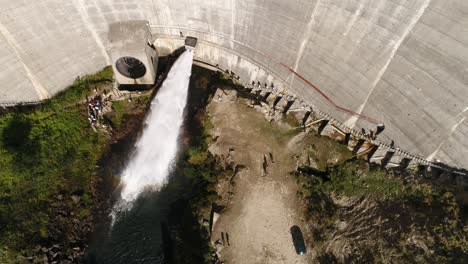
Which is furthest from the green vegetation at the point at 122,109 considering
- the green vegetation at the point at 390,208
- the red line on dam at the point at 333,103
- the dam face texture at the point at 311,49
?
the green vegetation at the point at 390,208

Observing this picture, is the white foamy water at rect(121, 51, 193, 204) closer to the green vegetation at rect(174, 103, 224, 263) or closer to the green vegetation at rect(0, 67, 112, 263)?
the green vegetation at rect(174, 103, 224, 263)

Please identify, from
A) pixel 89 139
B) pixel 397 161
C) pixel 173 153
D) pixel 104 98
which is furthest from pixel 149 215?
pixel 397 161

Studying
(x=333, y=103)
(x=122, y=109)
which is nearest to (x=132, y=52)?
(x=122, y=109)

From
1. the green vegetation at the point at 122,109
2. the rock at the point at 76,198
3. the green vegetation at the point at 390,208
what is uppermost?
the green vegetation at the point at 390,208

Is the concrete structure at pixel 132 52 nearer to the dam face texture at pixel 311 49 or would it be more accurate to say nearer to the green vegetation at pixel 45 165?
the dam face texture at pixel 311 49

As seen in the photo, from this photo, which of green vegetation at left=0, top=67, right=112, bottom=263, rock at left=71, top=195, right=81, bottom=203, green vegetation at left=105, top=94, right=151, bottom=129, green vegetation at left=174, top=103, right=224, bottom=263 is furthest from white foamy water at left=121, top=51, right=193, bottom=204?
rock at left=71, top=195, right=81, bottom=203

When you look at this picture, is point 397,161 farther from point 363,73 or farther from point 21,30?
point 21,30
